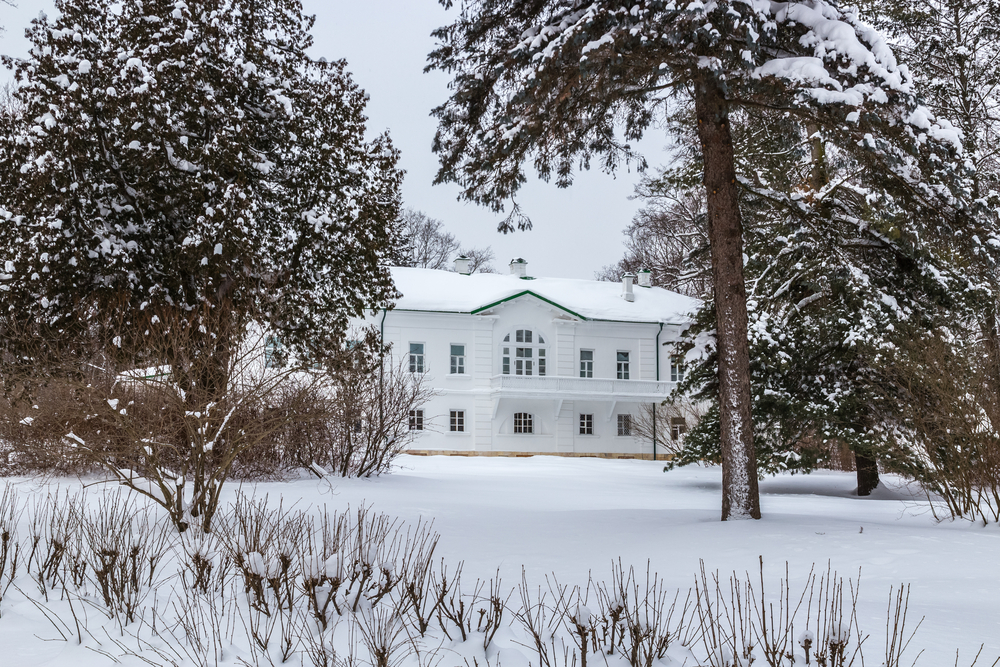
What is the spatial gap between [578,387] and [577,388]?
2.2 inches

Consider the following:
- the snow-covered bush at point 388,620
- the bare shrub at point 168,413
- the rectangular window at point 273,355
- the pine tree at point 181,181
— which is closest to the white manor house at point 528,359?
the pine tree at point 181,181

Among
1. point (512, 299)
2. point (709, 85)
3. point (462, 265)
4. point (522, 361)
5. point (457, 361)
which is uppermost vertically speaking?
point (462, 265)

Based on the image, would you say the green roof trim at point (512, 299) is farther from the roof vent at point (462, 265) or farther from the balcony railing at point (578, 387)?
the roof vent at point (462, 265)

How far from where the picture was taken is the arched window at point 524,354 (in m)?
32.7

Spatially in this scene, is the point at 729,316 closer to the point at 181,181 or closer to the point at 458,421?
the point at 181,181

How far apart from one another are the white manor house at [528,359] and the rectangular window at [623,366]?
41 mm

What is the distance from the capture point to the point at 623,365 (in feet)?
112

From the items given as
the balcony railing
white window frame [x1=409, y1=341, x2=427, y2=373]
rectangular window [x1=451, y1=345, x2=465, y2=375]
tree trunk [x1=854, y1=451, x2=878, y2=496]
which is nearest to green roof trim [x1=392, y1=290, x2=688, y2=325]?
white window frame [x1=409, y1=341, x2=427, y2=373]

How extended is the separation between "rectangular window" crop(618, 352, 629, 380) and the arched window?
10.6 ft

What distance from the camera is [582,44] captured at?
365 inches

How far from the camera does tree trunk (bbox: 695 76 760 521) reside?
10.4m

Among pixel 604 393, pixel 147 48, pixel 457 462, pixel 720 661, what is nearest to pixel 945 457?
pixel 720 661

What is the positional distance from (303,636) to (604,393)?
27.7 metres

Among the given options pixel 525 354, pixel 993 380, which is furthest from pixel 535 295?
pixel 993 380
